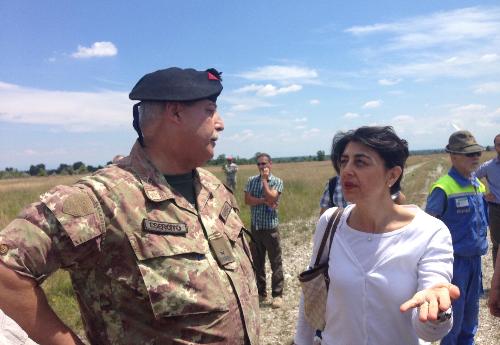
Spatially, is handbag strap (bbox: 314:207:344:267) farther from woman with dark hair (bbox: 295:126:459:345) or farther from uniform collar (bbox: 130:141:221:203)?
uniform collar (bbox: 130:141:221:203)

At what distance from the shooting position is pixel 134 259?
173 cm

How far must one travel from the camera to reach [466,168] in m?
3.89

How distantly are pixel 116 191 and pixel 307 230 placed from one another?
9.72 metres

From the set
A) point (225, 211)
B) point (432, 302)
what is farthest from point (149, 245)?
point (432, 302)

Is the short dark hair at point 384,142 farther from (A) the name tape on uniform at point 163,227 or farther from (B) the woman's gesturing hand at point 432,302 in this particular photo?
(A) the name tape on uniform at point 163,227

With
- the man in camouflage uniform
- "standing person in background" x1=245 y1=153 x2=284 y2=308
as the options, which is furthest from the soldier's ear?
"standing person in background" x1=245 y1=153 x2=284 y2=308

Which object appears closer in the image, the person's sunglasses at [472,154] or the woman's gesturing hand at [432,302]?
the woman's gesturing hand at [432,302]

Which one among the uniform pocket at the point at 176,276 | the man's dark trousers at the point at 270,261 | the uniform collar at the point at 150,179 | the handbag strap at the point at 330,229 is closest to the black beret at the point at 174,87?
the uniform collar at the point at 150,179

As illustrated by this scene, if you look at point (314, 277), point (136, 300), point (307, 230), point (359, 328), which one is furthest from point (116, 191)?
point (307, 230)

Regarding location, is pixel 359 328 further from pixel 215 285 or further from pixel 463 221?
pixel 463 221

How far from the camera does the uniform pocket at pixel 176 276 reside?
1726 millimetres

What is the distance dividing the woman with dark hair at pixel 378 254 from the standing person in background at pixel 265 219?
3.72m

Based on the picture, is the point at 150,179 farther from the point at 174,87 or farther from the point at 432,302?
the point at 432,302

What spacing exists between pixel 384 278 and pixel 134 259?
1.14 meters
